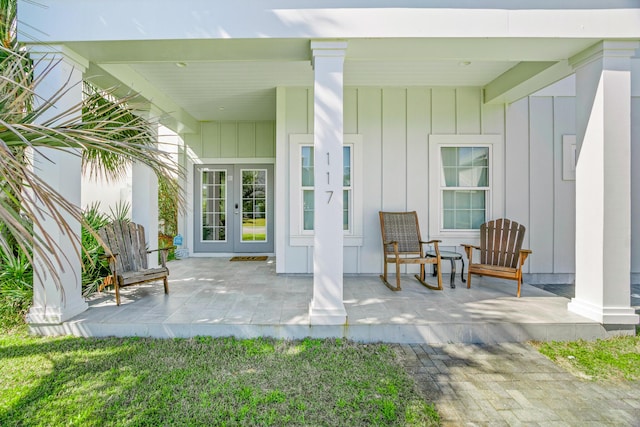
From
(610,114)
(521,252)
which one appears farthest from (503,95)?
(521,252)

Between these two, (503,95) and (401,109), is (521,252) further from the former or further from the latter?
(401,109)

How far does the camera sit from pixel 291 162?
4.89 m

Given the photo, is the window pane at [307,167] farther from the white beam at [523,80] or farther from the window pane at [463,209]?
the white beam at [523,80]

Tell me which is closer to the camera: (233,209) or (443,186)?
(443,186)

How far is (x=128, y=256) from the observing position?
3.83m

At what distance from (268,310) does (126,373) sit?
1.30 metres

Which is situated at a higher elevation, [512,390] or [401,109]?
[401,109]

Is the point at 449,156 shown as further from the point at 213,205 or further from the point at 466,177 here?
the point at 213,205

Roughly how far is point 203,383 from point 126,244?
2.31m

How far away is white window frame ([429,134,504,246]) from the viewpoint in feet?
16.1

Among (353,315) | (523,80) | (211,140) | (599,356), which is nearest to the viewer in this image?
(599,356)

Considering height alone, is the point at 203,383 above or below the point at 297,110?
below

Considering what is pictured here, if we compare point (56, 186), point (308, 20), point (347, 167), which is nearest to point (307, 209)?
point (347, 167)

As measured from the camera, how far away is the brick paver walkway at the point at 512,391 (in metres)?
2.00
